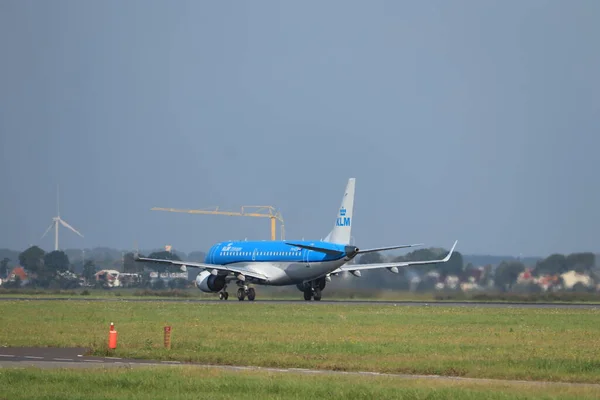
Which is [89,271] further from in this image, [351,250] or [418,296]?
[351,250]

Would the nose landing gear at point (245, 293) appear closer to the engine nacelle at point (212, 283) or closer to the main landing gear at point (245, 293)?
the main landing gear at point (245, 293)

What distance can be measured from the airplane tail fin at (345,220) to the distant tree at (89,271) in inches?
2302

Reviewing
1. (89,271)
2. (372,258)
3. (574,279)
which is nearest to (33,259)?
(89,271)

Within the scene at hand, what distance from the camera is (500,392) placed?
2805 centimetres

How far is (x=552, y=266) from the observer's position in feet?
310

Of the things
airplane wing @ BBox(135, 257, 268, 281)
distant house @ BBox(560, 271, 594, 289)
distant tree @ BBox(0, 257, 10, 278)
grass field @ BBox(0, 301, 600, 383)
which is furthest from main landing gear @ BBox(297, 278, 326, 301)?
distant tree @ BBox(0, 257, 10, 278)

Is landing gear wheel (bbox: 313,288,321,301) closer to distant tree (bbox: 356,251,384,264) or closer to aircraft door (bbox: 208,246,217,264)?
aircraft door (bbox: 208,246,217,264)

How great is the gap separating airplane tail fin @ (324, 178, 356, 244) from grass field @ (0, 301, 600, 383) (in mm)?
15016

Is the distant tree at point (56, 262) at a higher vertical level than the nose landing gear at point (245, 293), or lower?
higher

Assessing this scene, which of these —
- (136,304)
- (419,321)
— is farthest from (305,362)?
(136,304)

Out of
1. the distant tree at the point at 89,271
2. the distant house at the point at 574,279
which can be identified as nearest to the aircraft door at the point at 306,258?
the distant house at the point at 574,279

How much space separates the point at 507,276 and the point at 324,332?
45142 millimetres

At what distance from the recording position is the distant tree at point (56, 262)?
485 ft

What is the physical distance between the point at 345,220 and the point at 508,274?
1402 centimetres
